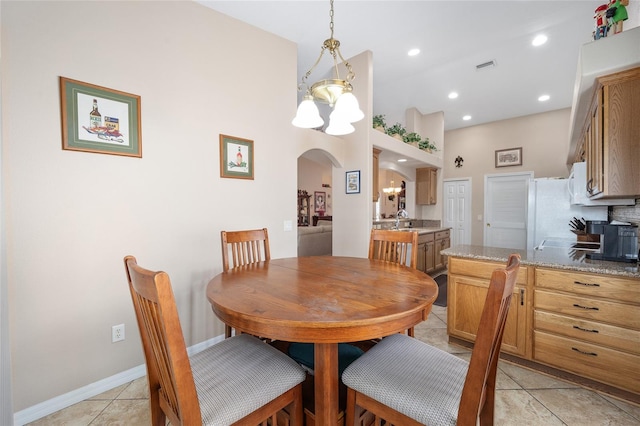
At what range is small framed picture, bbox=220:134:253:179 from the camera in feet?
8.33

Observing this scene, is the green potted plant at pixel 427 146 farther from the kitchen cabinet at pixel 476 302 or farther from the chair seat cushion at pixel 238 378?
the chair seat cushion at pixel 238 378

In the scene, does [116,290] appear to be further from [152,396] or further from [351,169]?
[351,169]

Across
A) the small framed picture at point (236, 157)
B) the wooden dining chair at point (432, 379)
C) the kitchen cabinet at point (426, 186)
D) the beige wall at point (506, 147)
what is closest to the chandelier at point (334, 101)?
the small framed picture at point (236, 157)

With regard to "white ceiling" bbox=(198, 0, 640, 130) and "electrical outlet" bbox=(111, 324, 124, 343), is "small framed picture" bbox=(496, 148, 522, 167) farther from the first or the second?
"electrical outlet" bbox=(111, 324, 124, 343)

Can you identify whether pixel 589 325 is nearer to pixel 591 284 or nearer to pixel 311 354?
pixel 591 284

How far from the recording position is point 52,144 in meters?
1.71

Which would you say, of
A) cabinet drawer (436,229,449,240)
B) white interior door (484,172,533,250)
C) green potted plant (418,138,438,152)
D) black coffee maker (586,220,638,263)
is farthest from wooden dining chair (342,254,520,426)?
white interior door (484,172,533,250)

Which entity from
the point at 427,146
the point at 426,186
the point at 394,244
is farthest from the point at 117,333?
the point at 426,186

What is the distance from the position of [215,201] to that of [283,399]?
1802 millimetres

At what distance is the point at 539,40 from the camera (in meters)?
3.32

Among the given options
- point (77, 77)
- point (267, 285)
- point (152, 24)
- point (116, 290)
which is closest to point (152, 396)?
point (267, 285)

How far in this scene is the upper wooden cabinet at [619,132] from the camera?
174 centimetres

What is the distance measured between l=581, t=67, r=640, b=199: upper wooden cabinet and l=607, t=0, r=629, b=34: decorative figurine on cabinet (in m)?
0.33

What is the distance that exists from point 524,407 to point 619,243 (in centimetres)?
135
